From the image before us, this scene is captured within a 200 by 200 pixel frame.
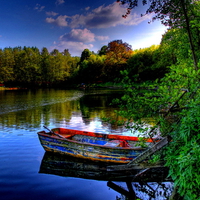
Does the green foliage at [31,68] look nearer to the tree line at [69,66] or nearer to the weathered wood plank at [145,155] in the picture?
the tree line at [69,66]

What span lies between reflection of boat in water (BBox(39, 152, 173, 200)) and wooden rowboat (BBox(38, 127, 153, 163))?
16.9 inches

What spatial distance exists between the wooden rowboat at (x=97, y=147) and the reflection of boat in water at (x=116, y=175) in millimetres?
429

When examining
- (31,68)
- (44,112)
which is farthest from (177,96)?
(31,68)

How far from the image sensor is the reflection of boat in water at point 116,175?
27.5 ft

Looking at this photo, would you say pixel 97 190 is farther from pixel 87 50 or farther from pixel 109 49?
pixel 87 50

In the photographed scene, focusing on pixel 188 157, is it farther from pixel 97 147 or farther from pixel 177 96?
pixel 97 147

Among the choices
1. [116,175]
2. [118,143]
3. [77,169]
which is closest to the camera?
[116,175]

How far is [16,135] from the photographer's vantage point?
1634cm

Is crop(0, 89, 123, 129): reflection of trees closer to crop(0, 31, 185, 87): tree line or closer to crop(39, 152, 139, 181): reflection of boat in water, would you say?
crop(39, 152, 139, 181): reflection of boat in water

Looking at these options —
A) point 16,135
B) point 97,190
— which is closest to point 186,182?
point 97,190

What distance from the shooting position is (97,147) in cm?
1079

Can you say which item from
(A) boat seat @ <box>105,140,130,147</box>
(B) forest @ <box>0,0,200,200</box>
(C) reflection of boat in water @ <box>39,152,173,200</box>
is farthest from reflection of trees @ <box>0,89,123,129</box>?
(A) boat seat @ <box>105,140,130,147</box>

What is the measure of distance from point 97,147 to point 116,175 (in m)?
1.75

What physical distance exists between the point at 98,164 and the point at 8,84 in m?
90.8
